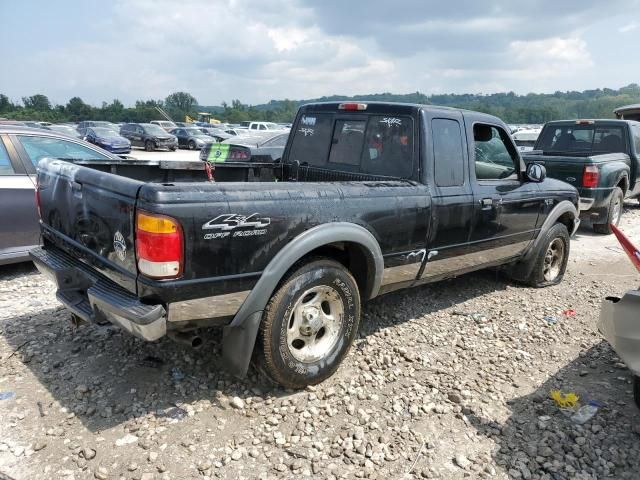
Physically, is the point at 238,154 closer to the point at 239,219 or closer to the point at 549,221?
the point at 549,221

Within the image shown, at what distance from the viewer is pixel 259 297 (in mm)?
2830

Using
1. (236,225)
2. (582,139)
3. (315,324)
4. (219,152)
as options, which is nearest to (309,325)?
(315,324)

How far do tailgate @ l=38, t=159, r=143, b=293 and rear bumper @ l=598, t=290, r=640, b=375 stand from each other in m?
2.76

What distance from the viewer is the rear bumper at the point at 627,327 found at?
273 cm

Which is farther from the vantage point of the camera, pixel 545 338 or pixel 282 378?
pixel 545 338

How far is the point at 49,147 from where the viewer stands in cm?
542

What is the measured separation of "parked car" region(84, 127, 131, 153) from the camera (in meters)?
23.5

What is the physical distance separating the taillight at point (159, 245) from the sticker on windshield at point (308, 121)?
2.49 m

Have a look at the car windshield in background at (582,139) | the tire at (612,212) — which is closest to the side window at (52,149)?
the tire at (612,212)

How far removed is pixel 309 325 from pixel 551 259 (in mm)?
3718

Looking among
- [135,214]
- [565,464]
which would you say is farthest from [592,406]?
[135,214]

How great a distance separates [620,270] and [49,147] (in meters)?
7.31

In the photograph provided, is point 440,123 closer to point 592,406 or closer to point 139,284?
point 592,406

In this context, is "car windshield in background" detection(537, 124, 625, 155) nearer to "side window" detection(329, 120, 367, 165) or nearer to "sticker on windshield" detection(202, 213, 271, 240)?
"side window" detection(329, 120, 367, 165)
